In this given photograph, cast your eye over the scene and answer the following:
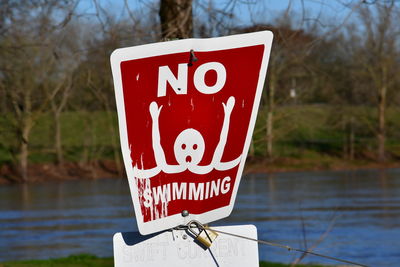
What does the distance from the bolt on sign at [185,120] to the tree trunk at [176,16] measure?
3.32m

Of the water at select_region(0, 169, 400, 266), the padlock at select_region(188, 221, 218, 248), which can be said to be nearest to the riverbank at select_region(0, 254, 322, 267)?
the water at select_region(0, 169, 400, 266)

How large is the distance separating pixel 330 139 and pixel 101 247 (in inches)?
1296

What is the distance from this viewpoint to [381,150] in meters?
36.8

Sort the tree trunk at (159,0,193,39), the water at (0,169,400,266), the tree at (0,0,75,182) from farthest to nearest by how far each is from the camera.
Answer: the water at (0,169,400,266) < the tree at (0,0,75,182) < the tree trunk at (159,0,193,39)

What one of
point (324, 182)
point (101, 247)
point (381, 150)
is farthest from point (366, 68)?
point (101, 247)

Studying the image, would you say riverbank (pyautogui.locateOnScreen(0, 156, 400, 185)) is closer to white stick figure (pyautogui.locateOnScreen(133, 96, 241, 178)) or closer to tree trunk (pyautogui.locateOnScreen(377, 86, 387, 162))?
tree trunk (pyautogui.locateOnScreen(377, 86, 387, 162))

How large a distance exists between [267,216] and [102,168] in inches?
709

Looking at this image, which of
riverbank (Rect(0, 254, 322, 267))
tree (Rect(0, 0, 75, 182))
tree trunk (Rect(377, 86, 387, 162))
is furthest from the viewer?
tree trunk (Rect(377, 86, 387, 162))

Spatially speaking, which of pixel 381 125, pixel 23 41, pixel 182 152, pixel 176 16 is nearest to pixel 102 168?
pixel 381 125

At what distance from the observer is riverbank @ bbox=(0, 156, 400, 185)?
3305cm

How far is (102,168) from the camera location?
34.1 metres

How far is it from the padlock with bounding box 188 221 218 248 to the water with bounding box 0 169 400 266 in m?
4.50

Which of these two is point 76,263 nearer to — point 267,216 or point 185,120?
point 185,120

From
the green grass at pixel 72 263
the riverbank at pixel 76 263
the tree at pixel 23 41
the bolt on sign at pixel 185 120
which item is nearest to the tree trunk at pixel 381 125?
the tree at pixel 23 41
